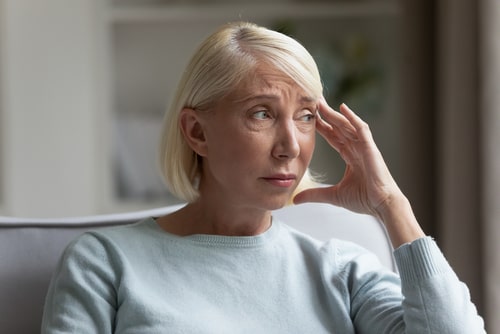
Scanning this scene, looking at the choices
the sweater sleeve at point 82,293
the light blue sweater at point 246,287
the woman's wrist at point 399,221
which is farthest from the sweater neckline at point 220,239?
the woman's wrist at point 399,221

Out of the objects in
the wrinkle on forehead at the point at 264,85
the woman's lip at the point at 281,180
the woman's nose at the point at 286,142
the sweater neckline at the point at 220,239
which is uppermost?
the wrinkle on forehead at the point at 264,85

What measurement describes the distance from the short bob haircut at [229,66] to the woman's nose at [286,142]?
72 mm

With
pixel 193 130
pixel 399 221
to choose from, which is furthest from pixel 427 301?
pixel 193 130

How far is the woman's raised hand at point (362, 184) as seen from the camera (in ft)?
4.88

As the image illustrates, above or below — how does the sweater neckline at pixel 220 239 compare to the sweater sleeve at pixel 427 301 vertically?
above

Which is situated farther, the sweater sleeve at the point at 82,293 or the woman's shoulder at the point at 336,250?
the woman's shoulder at the point at 336,250

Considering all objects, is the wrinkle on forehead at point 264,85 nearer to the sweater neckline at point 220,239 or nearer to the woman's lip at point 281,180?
the woman's lip at point 281,180

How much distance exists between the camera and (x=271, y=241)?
1581 millimetres

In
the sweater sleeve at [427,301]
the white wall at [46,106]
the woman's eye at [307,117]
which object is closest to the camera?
the sweater sleeve at [427,301]

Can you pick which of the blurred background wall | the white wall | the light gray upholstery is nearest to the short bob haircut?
the light gray upholstery

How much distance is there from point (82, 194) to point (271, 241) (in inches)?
91.2

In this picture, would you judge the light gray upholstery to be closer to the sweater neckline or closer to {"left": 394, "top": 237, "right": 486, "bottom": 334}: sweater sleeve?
the sweater neckline

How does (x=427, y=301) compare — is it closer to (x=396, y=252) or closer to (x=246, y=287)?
(x=396, y=252)

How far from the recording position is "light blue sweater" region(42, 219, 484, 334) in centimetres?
141
